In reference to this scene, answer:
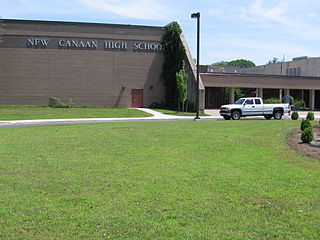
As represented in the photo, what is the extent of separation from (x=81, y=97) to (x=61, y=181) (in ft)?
122

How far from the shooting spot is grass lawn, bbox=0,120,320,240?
4941 mm

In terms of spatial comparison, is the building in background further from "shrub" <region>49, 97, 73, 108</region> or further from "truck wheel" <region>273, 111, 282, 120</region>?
"shrub" <region>49, 97, 73, 108</region>

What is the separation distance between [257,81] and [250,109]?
675 inches

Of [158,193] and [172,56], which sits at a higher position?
[172,56]

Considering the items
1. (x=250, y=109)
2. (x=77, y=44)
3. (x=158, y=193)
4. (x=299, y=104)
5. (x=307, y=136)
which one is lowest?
(x=158, y=193)

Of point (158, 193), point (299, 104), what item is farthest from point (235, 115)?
point (158, 193)

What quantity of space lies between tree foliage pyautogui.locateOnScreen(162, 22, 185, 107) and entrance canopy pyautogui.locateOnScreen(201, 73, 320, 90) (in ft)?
10.7

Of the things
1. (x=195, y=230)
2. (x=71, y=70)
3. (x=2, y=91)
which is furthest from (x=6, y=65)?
(x=195, y=230)

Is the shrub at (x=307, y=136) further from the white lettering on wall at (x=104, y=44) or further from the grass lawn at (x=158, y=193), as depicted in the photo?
the white lettering on wall at (x=104, y=44)

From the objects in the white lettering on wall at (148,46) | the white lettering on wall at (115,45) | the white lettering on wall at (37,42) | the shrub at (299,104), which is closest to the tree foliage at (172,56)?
the white lettering on wall at (148,46)

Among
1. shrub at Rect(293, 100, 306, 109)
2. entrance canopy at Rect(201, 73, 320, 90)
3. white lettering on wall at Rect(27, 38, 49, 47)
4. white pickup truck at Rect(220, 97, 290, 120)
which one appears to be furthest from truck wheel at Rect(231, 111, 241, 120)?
shrub at Rect(293, 100, 306, 109)

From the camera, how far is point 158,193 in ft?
21.7

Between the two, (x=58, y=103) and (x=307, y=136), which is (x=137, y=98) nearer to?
(x=58, y=103)

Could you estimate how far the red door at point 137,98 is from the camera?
4559cm
